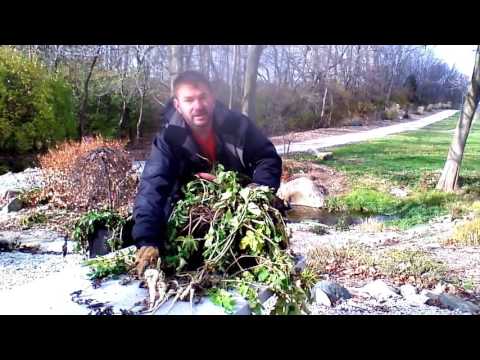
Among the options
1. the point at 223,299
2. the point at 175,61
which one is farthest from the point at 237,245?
the point at 175,61

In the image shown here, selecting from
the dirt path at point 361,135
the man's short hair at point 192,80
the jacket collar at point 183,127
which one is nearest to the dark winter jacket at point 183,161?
the jacket collar at point 183,127

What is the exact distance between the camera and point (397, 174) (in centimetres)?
301

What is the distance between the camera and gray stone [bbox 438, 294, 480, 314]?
8.65 ft

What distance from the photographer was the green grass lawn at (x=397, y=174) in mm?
2922

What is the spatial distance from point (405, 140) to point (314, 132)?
2.09 feet

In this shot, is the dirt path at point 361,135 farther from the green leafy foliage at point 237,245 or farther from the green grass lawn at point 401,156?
the green leafy foliage at point 237,245

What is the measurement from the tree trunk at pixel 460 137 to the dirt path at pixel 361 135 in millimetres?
98

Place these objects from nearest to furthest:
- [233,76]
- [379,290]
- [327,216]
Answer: [233,76] → [379,290] → [327,216]

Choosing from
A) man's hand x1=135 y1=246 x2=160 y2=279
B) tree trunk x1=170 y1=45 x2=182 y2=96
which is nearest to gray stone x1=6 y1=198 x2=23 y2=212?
tree trunk x1=170 y1=45 x2=182 y2=96

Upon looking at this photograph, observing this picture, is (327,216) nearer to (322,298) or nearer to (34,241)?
(322,298)

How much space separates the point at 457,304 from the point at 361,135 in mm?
1192

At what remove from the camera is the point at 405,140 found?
3016mm
